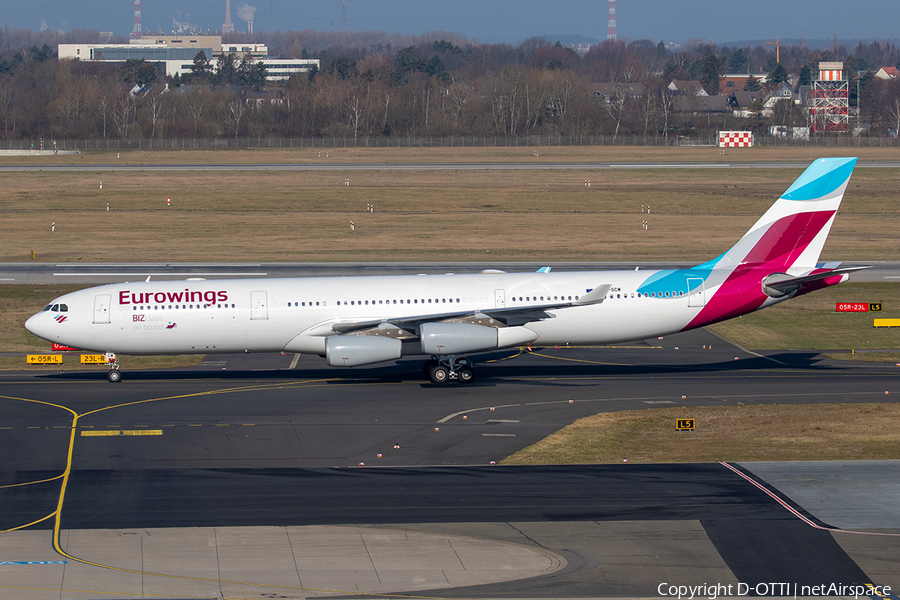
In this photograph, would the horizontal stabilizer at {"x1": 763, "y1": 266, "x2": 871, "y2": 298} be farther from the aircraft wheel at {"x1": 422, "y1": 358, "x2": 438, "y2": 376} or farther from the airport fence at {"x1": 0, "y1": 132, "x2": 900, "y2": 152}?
the airport fence at {"x1": 0, "y1": 132, "x2": 900, "y2": 152}

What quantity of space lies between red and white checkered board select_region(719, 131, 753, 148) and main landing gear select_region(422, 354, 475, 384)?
132309mm

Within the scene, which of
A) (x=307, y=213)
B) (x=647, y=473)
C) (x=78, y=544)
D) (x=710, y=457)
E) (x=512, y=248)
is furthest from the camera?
(x=307, y=213)

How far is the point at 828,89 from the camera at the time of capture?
655 feet

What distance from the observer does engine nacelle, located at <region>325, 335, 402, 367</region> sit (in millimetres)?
35500

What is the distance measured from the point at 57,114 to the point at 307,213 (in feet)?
374

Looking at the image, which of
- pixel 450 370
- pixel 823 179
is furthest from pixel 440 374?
pixel 823 179

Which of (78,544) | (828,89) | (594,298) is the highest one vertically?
(828,89)

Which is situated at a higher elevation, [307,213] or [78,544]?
[307,213]

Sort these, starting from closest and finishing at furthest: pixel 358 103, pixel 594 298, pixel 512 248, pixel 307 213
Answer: pixel 594 298 < pixel 512 248 < pixel 307 213 < pixel 358 103

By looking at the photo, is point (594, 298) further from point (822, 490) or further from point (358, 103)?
point (358, 103)

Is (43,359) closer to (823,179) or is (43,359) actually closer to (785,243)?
(785,243)

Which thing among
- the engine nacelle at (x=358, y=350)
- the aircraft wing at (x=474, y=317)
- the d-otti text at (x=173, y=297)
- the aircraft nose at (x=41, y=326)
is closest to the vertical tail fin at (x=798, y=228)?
the aircraft wing at (x=474, y=317)

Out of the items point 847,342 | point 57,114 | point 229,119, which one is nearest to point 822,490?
Result: point 847,342

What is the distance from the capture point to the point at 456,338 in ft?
118
